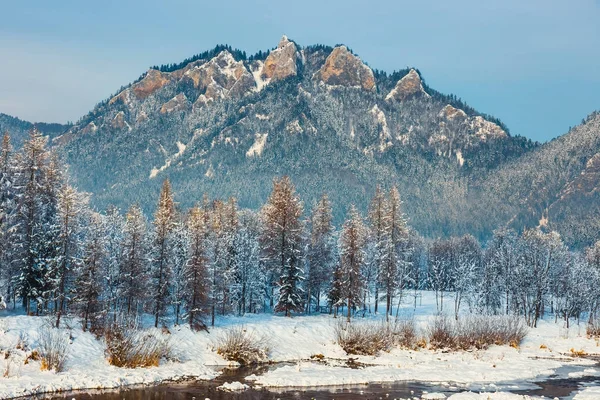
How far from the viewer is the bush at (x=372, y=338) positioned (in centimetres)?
5012

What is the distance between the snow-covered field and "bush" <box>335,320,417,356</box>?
0.95 metres

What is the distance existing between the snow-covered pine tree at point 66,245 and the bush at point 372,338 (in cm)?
2414

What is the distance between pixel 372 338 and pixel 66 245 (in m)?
27.6

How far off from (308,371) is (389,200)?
3680 centimetres

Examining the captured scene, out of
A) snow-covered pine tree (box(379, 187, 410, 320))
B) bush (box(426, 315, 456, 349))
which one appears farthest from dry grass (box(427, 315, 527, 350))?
snow-covered pine tree (box(379, 187, 410, 320))

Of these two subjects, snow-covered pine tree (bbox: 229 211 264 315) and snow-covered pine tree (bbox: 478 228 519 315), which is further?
snow-covered pine tree (bbox: 478 228 519 315)

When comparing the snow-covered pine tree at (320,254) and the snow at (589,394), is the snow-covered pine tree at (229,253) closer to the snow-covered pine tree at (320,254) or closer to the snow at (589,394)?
the snow-covered pine tree at (320,254)

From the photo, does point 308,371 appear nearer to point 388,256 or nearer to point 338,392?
point 338,392

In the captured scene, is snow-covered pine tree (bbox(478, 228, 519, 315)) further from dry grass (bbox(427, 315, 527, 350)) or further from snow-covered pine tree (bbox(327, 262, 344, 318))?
snow-covered pine tree (bbox(327, 262, 344, 318))

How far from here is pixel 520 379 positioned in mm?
40469

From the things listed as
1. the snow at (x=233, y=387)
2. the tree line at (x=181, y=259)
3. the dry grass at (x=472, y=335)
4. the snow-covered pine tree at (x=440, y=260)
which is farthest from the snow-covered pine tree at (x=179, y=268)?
A: the snow-covered pine tree at (x=440, y=260)

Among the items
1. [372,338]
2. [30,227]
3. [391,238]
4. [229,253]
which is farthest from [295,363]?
[391,238]

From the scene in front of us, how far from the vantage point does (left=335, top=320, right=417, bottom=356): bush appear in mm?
50125

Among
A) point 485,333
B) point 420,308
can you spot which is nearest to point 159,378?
point 485,333
